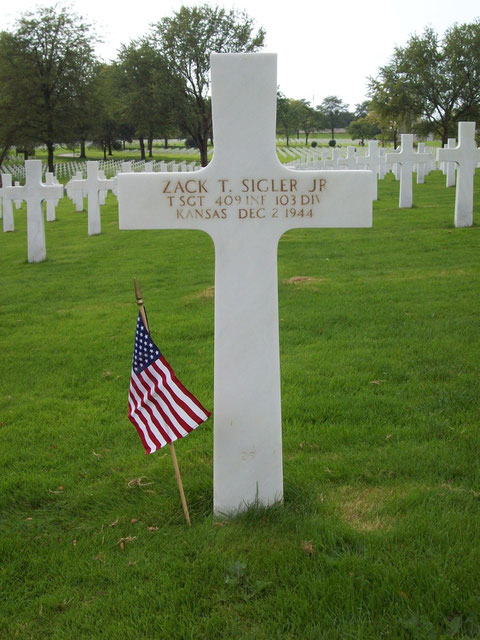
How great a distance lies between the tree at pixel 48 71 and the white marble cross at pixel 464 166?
110 ft

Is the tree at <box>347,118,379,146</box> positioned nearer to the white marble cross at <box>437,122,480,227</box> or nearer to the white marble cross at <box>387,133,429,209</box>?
the white marble cross at <box>387,133,429,209</box>

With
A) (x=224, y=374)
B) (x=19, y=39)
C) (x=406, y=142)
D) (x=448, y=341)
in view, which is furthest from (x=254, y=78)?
(x=19, y=39)

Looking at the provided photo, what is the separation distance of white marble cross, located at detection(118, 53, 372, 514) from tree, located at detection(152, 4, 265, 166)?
139 ft

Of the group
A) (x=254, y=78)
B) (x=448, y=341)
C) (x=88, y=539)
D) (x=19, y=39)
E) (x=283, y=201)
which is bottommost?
(x=88, y=539)

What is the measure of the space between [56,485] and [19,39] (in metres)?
43.1

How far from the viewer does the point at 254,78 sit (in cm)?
316

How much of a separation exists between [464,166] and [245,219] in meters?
11.1

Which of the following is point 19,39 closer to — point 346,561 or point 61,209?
point 61,209

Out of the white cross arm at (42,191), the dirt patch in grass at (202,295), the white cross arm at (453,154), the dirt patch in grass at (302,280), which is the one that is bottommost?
the dirt patch in grass at (202,295)

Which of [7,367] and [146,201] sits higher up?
[146,201]

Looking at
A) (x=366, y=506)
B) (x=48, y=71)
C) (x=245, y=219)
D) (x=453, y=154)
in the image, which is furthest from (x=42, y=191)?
(x=48, y=71)

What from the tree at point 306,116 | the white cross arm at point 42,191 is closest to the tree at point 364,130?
the tree at point 306,116

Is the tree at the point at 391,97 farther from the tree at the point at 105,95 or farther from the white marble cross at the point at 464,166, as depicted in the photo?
the white marble cross at the point at 464,166

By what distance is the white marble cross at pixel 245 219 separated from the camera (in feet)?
10.4
